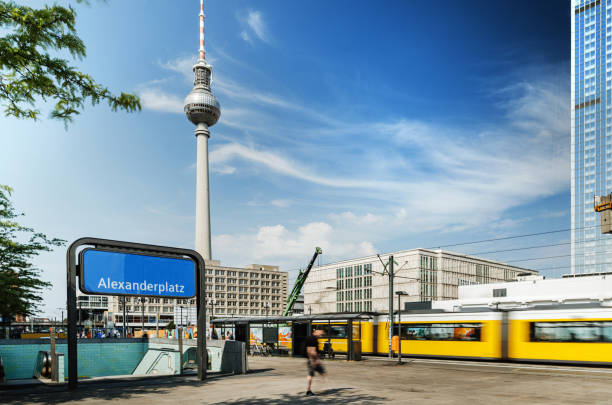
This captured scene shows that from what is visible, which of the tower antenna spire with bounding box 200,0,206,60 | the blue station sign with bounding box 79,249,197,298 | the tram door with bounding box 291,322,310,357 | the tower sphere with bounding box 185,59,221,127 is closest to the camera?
the blue station sign with bounding box 79,249,197,298

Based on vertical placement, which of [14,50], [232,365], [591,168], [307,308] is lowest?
[307,308]

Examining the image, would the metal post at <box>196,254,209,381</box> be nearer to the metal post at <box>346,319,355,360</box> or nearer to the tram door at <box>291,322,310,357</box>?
the metal post at <box>346,319,355,360</box>

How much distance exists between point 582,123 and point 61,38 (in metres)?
192

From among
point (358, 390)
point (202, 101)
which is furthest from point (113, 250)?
point (202, 101)

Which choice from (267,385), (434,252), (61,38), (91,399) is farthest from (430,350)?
(434,252)

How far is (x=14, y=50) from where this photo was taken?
28.9ft

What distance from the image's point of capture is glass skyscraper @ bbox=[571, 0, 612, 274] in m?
164

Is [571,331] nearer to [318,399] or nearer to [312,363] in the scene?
[312,363]

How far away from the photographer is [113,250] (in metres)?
16.4

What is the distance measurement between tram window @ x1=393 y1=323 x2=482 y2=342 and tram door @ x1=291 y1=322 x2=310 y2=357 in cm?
548

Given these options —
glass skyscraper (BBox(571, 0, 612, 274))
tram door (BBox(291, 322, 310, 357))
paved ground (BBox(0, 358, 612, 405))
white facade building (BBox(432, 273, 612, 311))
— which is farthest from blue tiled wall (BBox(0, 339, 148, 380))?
glass skyscraper (BBox(571, 0, 612, 274))

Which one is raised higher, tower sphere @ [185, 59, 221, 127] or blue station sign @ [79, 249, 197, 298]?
tower sphere @ [185, 59, 221, 127]

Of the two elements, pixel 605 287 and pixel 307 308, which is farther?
pixel 307 308

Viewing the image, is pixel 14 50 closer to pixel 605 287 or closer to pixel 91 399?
pixel 91 399
